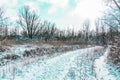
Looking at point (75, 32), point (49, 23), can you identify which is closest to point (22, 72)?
point (49, 23)

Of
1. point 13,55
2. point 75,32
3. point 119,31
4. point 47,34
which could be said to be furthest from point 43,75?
point 75,32

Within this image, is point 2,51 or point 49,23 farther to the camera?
point 49,23

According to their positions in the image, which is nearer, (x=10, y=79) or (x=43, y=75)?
(x=10, y=79)

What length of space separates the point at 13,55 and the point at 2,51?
1.52 meters

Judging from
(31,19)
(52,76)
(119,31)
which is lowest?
(52,76)

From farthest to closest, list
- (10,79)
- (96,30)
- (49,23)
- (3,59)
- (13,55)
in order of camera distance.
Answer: (96,30)
(49,23)
(13,55)
(3,59)
(10,79)

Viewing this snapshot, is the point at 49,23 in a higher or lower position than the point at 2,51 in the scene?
higher

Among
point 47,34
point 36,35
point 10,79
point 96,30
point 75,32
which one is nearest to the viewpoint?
point 10,79

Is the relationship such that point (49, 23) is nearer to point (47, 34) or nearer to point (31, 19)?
point (47, 34)

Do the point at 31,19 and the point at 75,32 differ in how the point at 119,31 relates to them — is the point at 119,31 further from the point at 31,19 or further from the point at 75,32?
the point at 75,32

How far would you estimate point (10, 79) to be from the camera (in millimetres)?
9773

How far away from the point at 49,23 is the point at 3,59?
67.2 meters

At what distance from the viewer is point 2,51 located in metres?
18.5

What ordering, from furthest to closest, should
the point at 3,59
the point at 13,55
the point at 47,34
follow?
the point at 47,34 → the point at 13,55 → the point at 3,59
